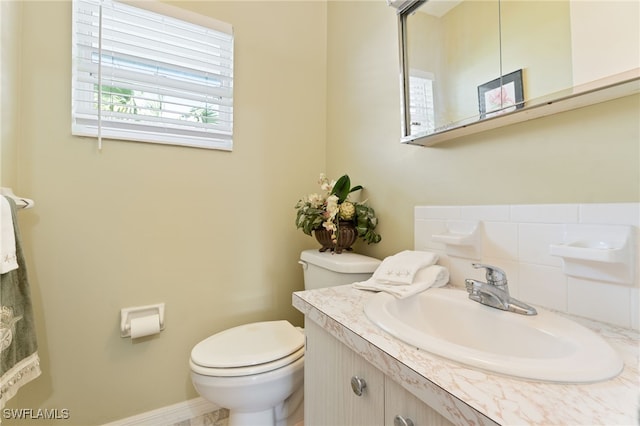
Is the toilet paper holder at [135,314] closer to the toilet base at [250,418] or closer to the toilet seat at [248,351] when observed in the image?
the toilet seat at [248,351]

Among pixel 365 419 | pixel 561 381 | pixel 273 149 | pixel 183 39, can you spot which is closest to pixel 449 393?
pixel 561 381

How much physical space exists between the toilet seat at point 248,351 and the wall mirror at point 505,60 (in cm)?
91

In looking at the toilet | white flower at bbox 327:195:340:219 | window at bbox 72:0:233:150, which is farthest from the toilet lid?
window at bbox 72:0:233:150

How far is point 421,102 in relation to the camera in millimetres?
980

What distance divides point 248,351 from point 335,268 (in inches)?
17.8

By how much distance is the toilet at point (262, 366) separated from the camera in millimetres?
932

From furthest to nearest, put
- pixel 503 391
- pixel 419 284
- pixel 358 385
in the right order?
pixel 419 284, pixel 358 385, pixel 503 391

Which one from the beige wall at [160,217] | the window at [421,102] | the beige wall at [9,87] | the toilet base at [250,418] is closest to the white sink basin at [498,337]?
the window at [421,102]

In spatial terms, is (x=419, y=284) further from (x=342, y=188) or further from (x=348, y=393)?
(x=342, y=188)

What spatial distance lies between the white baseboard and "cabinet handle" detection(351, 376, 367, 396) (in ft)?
3.61

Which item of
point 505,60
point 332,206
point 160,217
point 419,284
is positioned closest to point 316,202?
point 332,206

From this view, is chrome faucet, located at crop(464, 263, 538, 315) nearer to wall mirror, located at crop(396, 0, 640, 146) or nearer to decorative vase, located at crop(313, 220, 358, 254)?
wall mirror, located at crop(396, 0, 640, 146)

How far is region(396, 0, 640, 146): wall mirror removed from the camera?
58cm

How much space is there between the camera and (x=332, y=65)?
1606 millimetres
